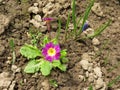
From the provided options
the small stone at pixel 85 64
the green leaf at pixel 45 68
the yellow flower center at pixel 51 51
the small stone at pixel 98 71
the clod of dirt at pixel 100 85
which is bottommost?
the clod of dirt at pixel 100 85

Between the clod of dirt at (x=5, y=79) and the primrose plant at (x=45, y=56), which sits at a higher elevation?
the primrose plant at (x=45, y=56)

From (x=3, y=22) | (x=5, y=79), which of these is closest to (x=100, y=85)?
(x=5, y=79)

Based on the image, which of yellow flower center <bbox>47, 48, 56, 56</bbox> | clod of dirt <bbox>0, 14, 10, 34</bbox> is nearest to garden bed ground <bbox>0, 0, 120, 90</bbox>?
clod of dirt <bbox>0, 14, 10, 34</bbox>

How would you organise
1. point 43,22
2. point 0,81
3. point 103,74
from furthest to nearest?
point 43,22, point 103,74, point 0,81

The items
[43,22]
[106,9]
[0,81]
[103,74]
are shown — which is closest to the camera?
[0,81]

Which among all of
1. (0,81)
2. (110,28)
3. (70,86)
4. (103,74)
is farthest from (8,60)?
(110,28)

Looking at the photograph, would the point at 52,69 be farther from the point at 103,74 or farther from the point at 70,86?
the point at 103,74

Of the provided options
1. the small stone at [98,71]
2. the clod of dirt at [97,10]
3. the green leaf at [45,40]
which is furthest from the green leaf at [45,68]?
the clod of dirt at [97,10]

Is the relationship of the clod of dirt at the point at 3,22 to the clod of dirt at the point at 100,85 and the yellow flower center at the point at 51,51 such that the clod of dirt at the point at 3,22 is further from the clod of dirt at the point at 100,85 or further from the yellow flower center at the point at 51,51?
the clod of dirt at the point at 100,85
